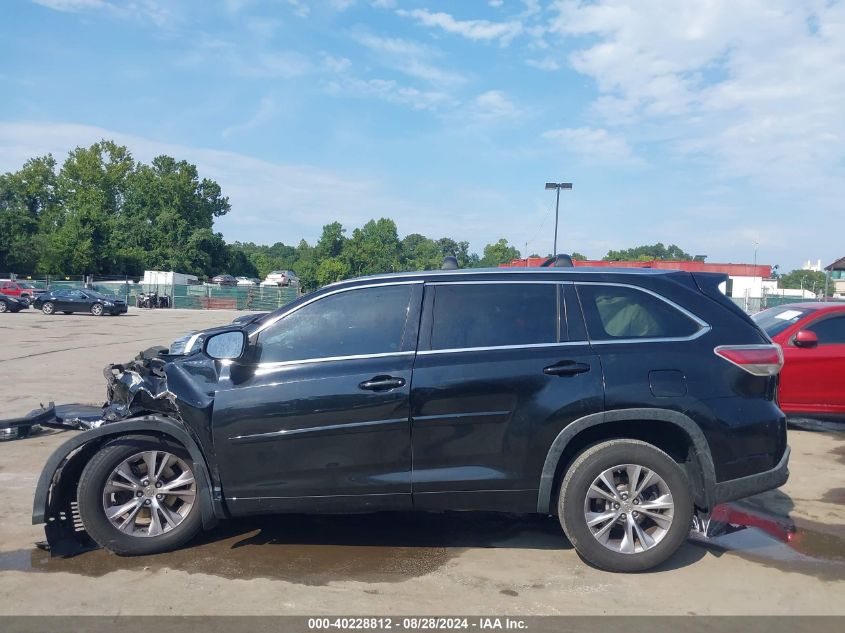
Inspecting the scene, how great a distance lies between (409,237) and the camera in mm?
139250

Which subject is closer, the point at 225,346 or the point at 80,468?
the point at 225,346

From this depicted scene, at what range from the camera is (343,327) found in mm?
4590

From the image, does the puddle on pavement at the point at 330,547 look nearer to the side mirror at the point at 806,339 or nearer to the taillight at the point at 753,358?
the taillight at the point at 753,358

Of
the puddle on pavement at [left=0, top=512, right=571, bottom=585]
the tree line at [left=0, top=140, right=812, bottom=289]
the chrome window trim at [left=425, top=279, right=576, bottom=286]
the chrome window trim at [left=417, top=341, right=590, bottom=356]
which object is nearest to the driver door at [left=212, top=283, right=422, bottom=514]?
the chrome window trim at [left=417, top=341, right=590, bottom=356]

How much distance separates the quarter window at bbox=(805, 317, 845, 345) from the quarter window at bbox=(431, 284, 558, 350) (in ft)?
18.4

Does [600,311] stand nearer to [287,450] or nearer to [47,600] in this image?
[287,450]

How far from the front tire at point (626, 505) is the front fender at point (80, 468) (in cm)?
224

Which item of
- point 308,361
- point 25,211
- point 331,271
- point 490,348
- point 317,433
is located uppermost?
point 25,211

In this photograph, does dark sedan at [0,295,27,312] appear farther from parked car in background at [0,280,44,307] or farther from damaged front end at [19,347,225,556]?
damaged front end at [19,347,225,556]

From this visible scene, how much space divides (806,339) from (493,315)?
5.58m

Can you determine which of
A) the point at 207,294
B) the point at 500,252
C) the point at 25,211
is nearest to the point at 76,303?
the point at 207,294

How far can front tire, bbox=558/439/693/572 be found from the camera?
432 centimetres

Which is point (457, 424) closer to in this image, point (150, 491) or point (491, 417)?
point (491, 417)
